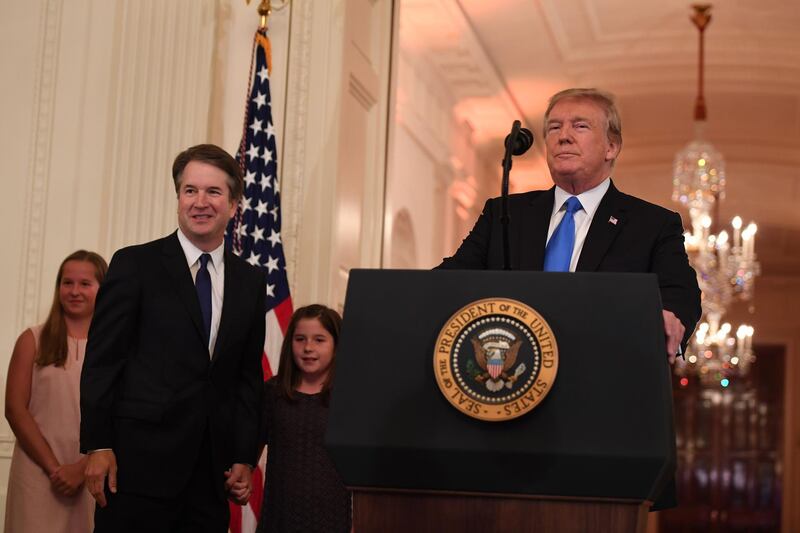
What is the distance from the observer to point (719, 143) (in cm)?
1399

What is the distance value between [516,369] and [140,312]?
1.37 m

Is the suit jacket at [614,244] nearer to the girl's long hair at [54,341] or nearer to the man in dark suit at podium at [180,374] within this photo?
the man in dark suit at podium at [180,374]

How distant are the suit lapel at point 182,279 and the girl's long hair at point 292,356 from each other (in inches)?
39.1

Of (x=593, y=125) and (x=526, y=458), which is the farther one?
(x=593, y=125)

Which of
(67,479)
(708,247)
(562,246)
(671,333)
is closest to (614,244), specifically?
(562,246)

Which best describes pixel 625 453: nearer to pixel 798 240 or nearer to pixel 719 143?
pixel 719 143

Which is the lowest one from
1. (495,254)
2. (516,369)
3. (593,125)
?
(516,369)

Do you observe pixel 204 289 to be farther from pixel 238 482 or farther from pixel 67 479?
pixel 67 479

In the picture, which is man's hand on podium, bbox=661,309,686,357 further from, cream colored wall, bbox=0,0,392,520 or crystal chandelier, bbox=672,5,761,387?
crystal chandelier, bbox=672,5,761,387

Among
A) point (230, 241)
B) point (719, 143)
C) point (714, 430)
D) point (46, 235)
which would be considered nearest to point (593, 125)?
point (230, 241)

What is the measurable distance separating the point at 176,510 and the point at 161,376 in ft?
1.07

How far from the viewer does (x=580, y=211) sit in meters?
2.58

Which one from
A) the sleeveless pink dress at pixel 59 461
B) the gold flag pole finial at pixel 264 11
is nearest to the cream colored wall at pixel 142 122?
the gold flag pole finial at pixel 264 11

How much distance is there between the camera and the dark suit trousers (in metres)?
2.79
